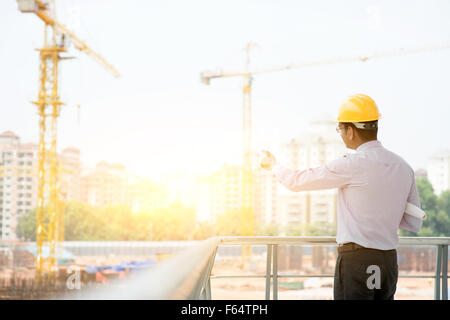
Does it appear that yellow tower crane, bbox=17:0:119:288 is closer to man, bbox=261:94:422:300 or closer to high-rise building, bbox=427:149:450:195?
man, bbox=261:94:422:300

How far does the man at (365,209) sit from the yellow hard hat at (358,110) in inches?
2.9

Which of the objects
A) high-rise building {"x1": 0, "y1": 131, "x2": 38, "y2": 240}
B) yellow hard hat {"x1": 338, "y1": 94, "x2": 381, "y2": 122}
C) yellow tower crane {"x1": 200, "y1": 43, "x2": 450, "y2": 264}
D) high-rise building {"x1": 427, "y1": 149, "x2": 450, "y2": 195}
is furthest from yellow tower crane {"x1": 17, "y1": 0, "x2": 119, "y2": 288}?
high-rise building {"x1": 427, "y1": 149, "x2": 450, "y2": 195}

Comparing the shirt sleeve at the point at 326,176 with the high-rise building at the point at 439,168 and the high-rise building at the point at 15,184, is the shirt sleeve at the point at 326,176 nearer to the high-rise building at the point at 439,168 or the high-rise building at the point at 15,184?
the high-rise building at the point at 439,168

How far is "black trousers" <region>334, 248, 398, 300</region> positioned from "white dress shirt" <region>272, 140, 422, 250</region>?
27 mm

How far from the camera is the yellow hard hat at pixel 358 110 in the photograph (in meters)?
1.58

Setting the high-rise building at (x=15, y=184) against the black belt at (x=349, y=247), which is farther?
the high-rise building at (x=15, y=184)

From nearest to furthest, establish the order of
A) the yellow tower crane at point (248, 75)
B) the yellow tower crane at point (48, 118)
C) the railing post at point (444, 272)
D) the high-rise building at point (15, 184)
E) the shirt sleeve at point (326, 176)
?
the shirt sleeve at point (326, 176), the railing post at point (444, 272), the yellow tower crane at point (48, 118), the yellow tower crane at point (248, 75), the high-rise building at point (15, 184)

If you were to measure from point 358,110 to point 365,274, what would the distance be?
44 centimetres

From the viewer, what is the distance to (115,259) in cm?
4894

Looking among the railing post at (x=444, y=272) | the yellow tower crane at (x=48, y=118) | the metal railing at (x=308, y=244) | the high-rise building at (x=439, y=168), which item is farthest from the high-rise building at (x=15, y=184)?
the railing post at (x=444, y=272)
